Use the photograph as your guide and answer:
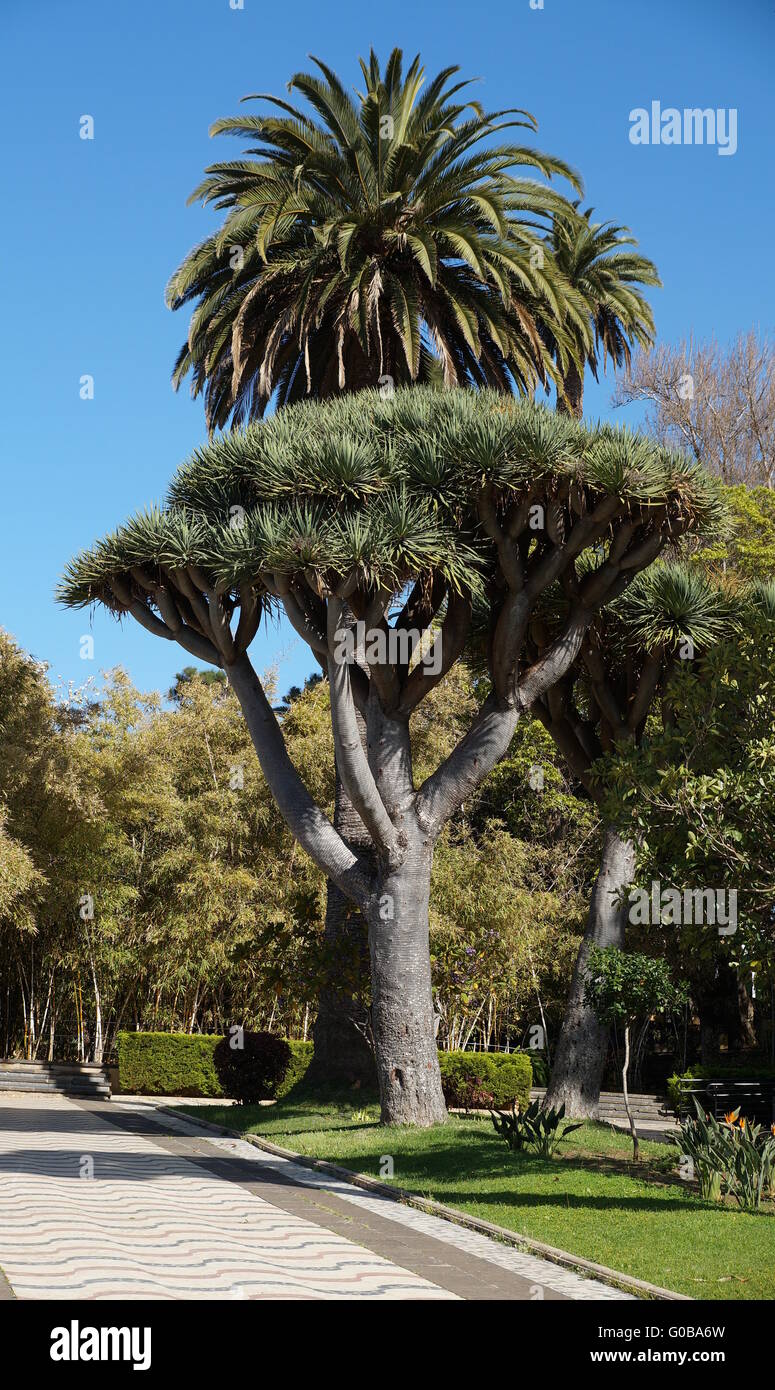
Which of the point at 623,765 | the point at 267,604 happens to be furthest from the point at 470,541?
the point at 623,765

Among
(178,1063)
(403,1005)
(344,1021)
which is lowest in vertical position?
(178,1063)

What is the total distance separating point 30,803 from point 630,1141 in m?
13.1

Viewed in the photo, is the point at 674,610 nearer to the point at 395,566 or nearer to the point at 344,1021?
the point at 395,566

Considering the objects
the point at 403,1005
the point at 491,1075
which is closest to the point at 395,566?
the point at 403,1005

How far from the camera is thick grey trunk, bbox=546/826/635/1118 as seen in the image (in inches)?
631

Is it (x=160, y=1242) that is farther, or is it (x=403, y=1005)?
(x=403, y=1005)

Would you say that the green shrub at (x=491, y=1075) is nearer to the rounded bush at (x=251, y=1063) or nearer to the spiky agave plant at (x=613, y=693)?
the rounded bush at (x=251, y=1063)

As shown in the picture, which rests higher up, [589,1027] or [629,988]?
[629,988]

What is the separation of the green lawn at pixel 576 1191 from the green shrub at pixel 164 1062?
21.0 ft

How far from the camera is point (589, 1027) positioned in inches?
632

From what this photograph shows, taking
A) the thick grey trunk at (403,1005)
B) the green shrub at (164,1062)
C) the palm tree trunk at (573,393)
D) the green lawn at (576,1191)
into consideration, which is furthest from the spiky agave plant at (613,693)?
the green shrub at (164,1062)

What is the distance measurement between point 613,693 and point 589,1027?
4.52 meters

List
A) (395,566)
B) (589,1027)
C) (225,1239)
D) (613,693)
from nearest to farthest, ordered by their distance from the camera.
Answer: (225,1239) < (395,566) < (589,1027) < (613,693)

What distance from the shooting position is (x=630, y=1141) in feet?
48.5
